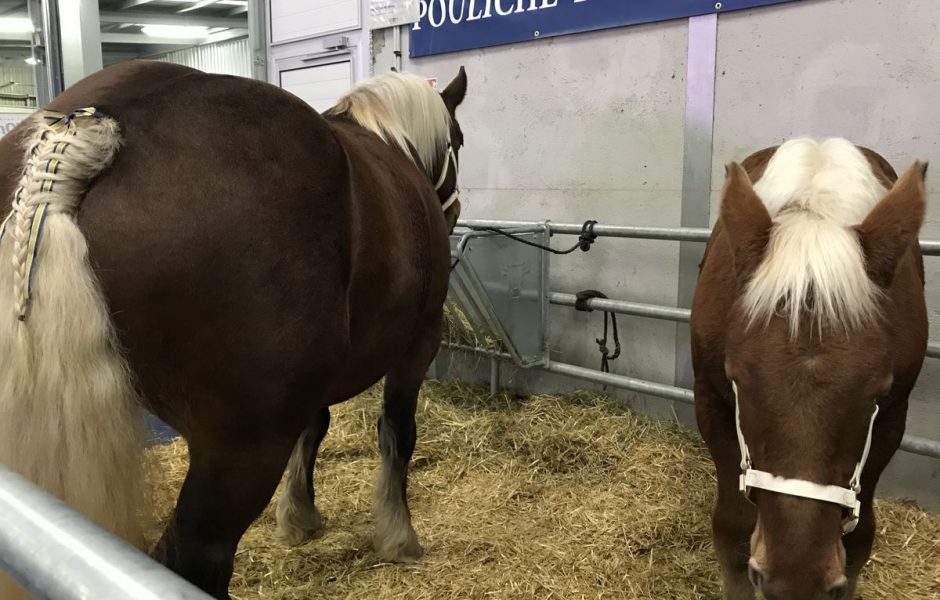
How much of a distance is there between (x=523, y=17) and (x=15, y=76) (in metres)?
4.71

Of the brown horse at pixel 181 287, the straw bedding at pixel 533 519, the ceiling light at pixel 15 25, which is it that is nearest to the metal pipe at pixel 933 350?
the straw bedding at pixel 533 519

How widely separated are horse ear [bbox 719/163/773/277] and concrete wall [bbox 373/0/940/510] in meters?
1.80

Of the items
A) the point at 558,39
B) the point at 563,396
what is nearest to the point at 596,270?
the point at 563,396

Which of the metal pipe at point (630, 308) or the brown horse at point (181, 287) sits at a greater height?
the brown horse at point (181, 287)

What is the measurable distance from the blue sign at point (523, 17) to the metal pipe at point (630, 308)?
4.36 feet

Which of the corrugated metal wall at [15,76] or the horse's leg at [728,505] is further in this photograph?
the corrugated metal wall at [15,76]

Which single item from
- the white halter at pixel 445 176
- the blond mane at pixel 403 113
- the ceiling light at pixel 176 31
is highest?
the ceiling light at pixel 176 31

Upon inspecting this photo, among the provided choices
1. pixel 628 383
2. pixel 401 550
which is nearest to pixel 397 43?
pixel 628 383

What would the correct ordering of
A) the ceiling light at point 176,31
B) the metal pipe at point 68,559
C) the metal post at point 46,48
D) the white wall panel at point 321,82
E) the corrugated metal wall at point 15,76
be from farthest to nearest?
the ceiling light at point 176,31
the corrugated metal wall at point 15,76
the metal post at point 46,48
the white wall panel at point 321,82
the metal pipe at point 68,559

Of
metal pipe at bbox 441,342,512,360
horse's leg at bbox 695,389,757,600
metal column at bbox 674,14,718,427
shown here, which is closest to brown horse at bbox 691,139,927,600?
horse's leg at bbox 695,389,757,600

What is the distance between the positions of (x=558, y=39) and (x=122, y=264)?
2.96 m

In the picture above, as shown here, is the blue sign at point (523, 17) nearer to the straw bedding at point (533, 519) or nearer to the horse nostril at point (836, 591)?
the straw bedding at point (533, 519)

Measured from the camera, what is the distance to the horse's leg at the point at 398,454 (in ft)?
7.53

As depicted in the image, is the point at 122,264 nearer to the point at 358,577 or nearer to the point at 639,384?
the point at 358,577
